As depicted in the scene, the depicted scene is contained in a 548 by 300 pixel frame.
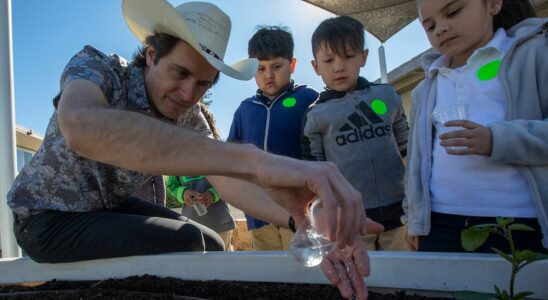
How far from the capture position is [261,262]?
1.42 metres

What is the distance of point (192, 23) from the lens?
6.25 feet

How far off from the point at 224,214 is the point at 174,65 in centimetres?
185

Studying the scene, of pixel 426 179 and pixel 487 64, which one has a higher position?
pixel 487 64

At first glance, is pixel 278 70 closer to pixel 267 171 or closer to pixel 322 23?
pixel 322 23

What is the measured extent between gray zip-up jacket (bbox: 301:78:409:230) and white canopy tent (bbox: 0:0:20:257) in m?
1.82

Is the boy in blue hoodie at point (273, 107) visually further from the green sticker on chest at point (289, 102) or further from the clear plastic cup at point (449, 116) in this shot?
the clear plastic cup at point (449, 116)

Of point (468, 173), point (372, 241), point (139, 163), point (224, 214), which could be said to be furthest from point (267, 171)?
point (224, 214)

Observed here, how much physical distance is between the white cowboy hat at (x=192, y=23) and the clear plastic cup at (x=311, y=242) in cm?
89

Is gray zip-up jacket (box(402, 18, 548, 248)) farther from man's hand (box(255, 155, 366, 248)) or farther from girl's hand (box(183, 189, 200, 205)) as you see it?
girl's hand (box(183, 189, 200, 205))

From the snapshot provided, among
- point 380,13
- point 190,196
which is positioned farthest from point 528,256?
point 380,13

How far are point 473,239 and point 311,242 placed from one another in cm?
39

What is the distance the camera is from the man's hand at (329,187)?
83 centimetres

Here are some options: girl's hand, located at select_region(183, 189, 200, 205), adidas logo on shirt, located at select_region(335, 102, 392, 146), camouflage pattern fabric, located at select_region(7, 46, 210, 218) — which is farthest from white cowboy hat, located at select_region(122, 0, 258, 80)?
girl's hand, located at select_region(183, 189, 200, 205)

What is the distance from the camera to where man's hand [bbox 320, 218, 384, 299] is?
101cm
